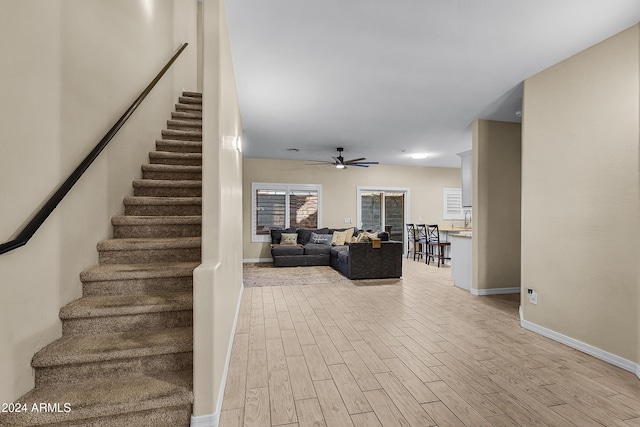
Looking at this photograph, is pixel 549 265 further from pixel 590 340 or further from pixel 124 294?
pixel 124 294

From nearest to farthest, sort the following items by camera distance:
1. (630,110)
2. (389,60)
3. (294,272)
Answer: (630,110), (389,60), (294,272)

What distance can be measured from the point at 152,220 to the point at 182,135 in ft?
5.31

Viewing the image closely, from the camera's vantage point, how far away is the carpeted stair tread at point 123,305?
1850mm

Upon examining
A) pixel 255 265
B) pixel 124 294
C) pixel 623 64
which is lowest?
pixel 255 265

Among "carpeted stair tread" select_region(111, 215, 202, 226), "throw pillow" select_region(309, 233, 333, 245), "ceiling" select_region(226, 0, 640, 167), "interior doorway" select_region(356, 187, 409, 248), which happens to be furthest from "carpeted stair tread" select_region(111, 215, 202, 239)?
"interior doorway" select_region(356, 187, 409, 248)

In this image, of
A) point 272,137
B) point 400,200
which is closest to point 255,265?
point 272,137

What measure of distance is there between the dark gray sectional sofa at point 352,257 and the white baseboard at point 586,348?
8.74ft

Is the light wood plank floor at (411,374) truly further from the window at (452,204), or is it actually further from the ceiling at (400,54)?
the window at (452,204)

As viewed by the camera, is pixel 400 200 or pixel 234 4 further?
pixel 400 200

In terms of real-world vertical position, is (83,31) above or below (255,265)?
above

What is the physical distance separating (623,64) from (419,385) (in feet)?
10.3

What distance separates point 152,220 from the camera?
2.59m

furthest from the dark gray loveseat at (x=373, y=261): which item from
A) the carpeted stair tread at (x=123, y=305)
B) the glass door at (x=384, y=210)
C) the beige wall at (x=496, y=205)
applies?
the carpeted stair tread at (x=123, y=305)

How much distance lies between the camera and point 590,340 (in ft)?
8.84
